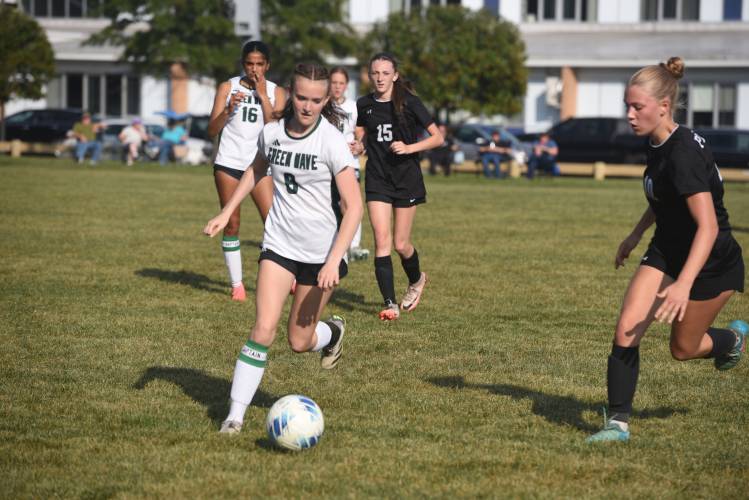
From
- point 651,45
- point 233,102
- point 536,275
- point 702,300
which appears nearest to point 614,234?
point 536,275

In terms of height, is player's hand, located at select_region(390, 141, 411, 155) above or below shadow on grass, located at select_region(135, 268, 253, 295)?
above

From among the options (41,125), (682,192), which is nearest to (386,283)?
(682,192)

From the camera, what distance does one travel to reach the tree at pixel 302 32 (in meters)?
45.3

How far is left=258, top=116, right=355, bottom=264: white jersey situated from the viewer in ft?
21.1

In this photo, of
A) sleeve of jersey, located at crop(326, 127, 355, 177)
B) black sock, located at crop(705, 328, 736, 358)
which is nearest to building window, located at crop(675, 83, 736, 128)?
black sock, located at crop(705, 328, 736, 358)

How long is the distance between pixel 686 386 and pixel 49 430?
13.5ft

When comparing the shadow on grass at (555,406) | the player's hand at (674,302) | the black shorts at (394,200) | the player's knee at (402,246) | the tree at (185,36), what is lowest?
the shadow on grass at (555,406)

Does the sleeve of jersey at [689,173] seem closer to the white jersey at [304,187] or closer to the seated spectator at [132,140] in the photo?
the white jersey at [304,187]

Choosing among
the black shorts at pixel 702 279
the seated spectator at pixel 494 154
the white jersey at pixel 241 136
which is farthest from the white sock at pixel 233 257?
the seated spectator at pixel 494 154

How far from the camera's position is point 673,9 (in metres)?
52.7

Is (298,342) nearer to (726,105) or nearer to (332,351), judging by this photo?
(332,351)

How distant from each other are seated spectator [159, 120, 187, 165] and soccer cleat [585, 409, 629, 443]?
3544cm

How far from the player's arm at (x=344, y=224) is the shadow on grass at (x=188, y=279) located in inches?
215

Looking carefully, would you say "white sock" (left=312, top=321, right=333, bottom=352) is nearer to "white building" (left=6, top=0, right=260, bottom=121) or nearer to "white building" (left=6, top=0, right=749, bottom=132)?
"white building" (left=6, top=0, right=749, bottom=132)
